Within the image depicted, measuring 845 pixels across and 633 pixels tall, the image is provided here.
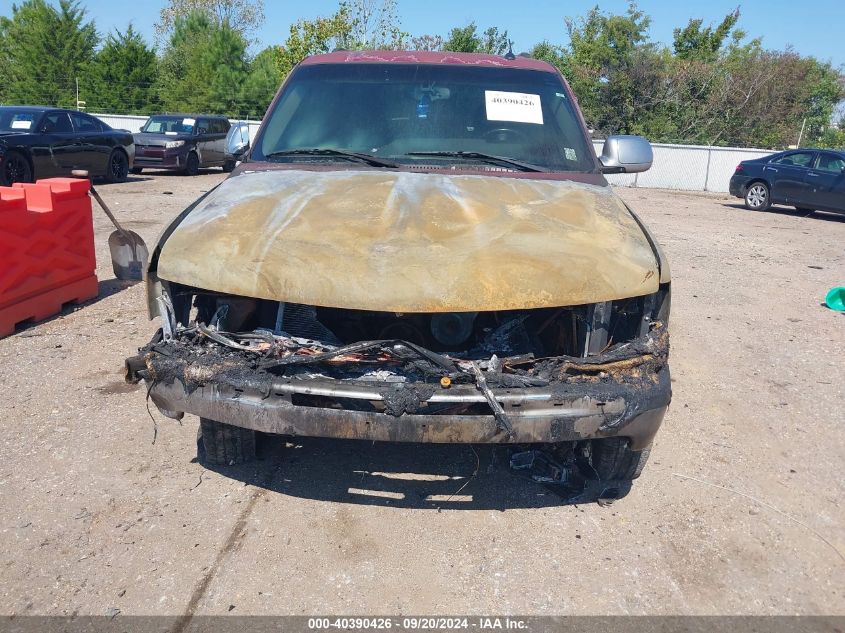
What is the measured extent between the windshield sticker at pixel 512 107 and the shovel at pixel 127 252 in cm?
351

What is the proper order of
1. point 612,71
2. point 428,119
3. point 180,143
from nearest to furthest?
point 428,119, point 180,143, point 612,71

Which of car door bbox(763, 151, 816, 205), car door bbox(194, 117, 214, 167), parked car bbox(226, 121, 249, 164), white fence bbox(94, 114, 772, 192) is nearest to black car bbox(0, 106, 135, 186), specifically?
car door bbox(194, 117, 214, 167)

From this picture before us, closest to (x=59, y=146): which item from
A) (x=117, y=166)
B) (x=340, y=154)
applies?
(x=117, y=166)

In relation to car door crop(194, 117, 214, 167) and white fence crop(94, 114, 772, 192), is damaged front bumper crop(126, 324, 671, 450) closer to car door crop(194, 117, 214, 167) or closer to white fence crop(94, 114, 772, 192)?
car door crop(194, 117, 214, 167)

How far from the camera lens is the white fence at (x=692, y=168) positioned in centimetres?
2358

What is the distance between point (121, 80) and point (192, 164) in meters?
18.5

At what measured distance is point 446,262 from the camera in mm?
2850

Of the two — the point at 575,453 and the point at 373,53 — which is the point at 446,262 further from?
the point at 373,53

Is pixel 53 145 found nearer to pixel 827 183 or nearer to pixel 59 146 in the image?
pixel 59 146

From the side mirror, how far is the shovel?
3980 mm

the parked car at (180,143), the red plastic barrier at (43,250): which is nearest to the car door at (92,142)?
the parked car at (180,143)

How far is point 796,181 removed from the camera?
15906mm

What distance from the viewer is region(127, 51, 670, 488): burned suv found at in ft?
9.08

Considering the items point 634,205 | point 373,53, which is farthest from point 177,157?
point 373,53
